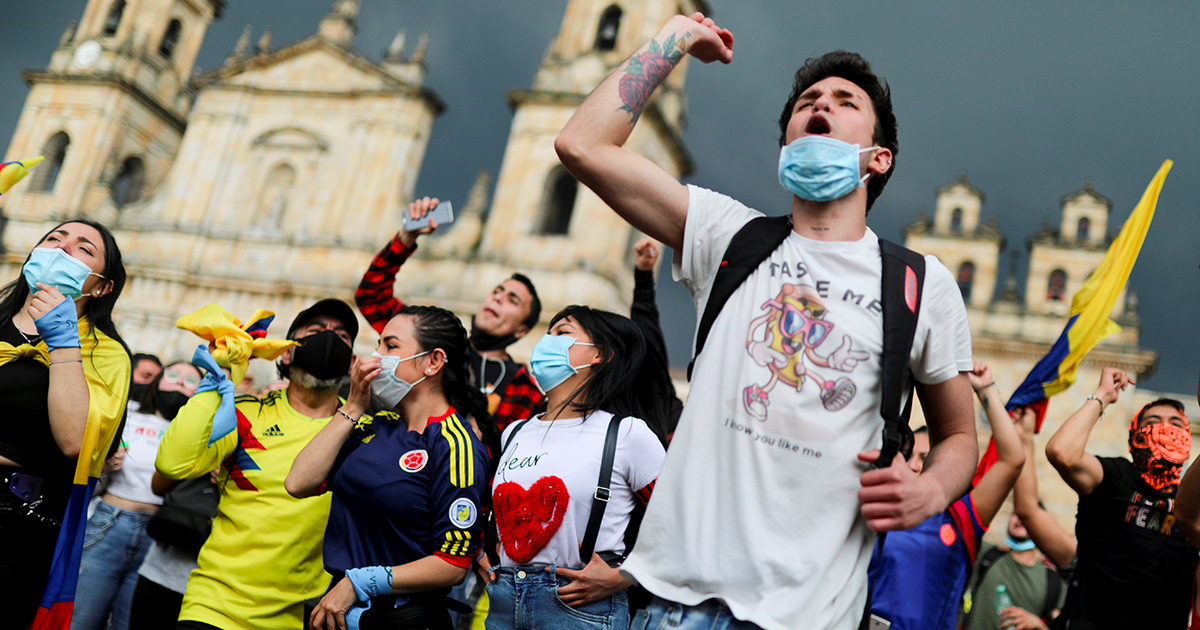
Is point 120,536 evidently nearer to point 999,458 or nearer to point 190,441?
point 190,441

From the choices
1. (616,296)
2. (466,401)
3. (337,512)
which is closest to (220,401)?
(337,512)

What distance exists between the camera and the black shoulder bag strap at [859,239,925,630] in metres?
1.83

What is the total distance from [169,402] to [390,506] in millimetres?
2825

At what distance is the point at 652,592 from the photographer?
191 centimetres

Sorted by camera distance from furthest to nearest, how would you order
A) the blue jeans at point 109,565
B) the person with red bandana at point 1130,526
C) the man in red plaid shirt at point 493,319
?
the man in red plaid shirt at point 493,319
the blue jeans at point 109,565
the person with red bandana at point 1130,526

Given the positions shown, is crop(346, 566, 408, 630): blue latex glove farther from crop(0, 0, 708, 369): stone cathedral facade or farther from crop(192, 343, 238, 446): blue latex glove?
crop(0, 0, 708, 369): stone cathedral facade

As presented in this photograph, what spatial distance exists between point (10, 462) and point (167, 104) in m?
29.0

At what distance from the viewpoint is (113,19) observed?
28141 mm

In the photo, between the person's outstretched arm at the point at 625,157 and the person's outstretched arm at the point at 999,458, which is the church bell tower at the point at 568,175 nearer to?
the person's outstretched arm at the point at 999,458

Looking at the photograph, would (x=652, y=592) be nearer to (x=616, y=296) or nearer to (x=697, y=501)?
(x=697, y=501)

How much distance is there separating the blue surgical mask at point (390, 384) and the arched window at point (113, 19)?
29560 millimetres

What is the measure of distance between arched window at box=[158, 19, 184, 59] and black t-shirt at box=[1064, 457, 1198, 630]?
3160cm

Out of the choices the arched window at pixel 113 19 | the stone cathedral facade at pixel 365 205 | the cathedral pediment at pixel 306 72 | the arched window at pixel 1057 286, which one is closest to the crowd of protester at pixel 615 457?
the stone cathedral facade at pixel 365 205

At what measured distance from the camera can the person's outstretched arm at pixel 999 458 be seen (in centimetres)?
350
